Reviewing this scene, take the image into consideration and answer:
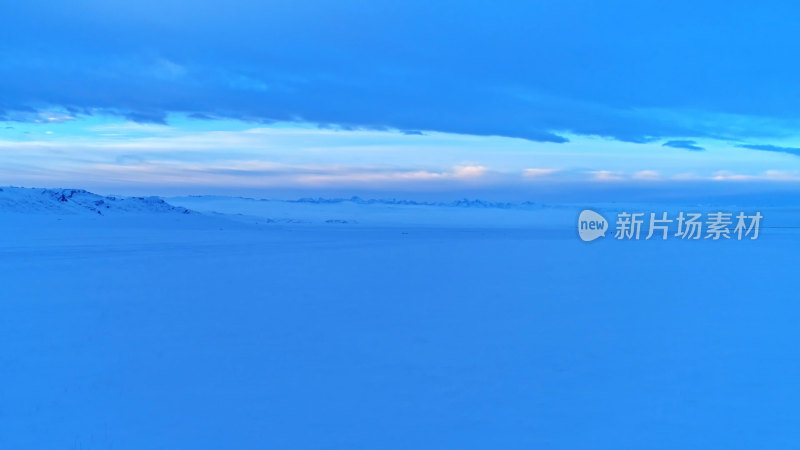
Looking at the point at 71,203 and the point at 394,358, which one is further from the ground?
the point at 71,203

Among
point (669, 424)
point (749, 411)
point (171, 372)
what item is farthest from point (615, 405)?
point (171, 372)

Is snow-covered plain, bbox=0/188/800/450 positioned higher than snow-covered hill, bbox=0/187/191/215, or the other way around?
snow-covered hill, bbox=0/187/191/215

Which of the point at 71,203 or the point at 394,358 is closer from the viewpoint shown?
the point at 394,358

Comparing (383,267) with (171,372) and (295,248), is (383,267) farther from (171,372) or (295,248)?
(171,372)

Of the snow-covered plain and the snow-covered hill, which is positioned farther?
the snow-covered hill
